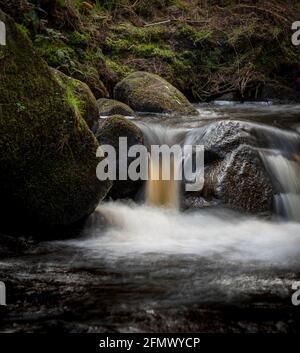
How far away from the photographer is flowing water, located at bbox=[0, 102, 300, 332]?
2.59m

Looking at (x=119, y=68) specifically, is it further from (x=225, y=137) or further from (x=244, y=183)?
(x=244, y=183)

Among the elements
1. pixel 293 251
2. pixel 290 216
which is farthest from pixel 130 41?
pixel 293 251

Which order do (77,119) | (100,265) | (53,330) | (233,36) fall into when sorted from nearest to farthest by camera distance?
(53,330) < (100,265) < (77,119) < (233,36)

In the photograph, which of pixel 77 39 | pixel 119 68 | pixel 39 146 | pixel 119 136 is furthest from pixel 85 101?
pixel 119 68

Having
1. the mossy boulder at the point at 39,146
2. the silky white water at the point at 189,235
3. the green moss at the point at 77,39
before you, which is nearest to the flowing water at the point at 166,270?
the silky white water at the point at 189,235

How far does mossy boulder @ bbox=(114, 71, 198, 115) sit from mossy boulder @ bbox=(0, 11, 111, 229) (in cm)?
418

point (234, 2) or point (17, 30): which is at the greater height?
point (234, 2)

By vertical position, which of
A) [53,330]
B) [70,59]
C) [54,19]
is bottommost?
[53,330]

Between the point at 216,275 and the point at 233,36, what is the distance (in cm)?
995

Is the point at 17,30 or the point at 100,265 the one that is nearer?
the point at 100,265

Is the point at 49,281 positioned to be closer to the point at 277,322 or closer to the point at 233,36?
the point at 277,322

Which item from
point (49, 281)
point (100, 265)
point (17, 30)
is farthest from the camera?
point (17, 30)

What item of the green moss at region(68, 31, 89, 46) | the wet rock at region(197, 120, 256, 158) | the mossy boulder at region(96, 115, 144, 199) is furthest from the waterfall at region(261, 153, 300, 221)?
the green moss at region(68, 31, 89, 46)

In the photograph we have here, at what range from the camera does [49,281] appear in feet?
10.4
